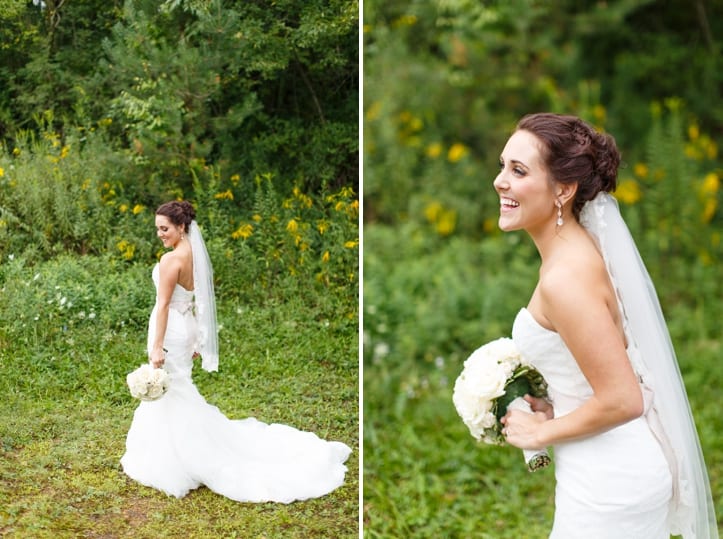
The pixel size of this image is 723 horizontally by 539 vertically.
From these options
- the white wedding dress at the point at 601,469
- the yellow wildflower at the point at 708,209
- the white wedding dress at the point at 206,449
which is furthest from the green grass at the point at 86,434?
the yellow wildflower at the point at 708,209

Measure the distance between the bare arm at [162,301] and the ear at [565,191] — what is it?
1842 mm

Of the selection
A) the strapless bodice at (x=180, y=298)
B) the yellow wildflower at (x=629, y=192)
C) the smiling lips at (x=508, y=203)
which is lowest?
the smiling lips at (x=508, y=203)

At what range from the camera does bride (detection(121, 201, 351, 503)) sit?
136 inches

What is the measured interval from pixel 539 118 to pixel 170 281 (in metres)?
1.85

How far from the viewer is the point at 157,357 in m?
3.43

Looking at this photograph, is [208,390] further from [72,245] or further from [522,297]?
[522,297]

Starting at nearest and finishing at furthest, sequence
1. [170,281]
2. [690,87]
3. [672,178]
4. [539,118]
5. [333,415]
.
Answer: [539,118]
[170,281]
[333,415]
[672,178]
[690,87]

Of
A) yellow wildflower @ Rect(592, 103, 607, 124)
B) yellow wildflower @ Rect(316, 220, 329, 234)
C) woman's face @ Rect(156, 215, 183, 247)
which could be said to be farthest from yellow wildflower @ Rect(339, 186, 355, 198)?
yellow wildflower @ Rect(592, 103, 607, 124)

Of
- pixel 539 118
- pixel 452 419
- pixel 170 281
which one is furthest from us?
pixel 452 419

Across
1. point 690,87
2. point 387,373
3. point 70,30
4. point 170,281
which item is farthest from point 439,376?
point 690,87

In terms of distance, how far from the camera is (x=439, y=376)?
4.74m

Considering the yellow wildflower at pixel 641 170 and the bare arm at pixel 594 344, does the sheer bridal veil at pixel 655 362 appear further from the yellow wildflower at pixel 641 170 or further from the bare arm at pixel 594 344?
the yellow wildflower at pixel 641 170

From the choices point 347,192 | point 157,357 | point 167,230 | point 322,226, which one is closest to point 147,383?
point 157,357

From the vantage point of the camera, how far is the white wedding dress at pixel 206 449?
3.48m
